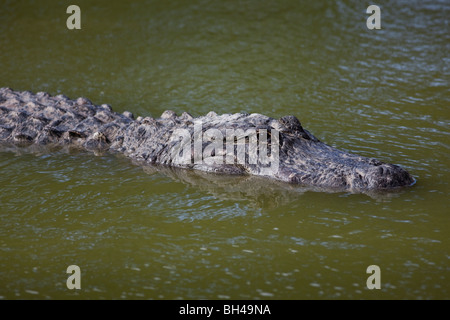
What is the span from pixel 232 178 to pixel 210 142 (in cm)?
54

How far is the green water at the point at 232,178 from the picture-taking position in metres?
4.22

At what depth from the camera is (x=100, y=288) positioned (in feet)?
13.3

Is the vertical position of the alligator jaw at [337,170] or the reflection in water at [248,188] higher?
the alligator jaw at [337,170]

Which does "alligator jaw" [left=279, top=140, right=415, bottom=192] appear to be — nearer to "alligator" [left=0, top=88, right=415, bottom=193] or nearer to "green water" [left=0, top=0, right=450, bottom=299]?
"alligator" [left=0, top=88, right=415, bottom=193]

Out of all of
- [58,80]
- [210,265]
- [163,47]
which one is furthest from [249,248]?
[163,47]

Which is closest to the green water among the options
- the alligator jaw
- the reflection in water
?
the reflection in water

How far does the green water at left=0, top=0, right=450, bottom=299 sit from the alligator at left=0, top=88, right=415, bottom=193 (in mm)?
222

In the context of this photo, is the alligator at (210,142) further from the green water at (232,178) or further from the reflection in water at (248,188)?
the green water at (232,178)

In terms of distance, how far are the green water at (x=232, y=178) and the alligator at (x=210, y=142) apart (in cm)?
22

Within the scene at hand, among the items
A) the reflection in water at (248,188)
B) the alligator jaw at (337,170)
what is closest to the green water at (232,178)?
the reflection in water at (248,188)

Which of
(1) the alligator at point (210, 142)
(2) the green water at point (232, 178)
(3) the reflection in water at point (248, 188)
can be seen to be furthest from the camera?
(1) the alligator at point (210, 142)

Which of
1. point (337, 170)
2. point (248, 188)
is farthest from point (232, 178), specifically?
point (337, 170)

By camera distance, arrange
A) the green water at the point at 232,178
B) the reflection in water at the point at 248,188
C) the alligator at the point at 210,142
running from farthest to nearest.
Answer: the alligator at the point at 210,142 → the reflection in water at the point at 248,188 → the green water at the point at 232,178
